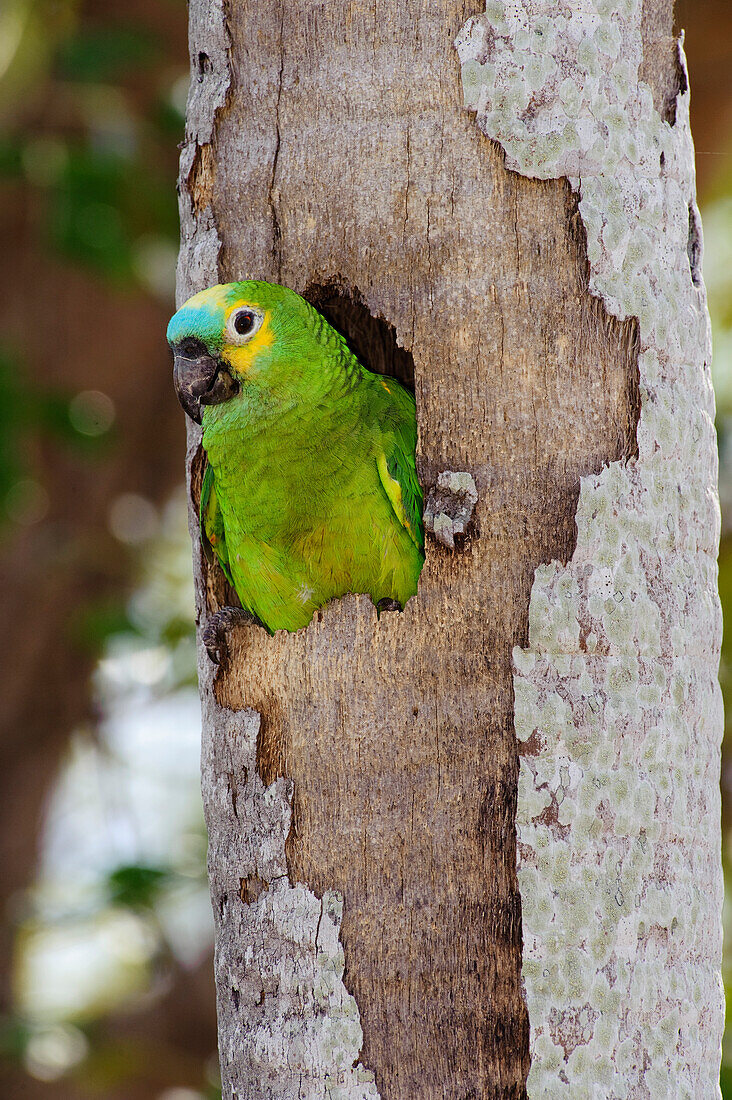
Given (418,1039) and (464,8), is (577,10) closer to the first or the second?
(464,8)

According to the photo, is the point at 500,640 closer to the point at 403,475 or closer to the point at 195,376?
the point at 403,475

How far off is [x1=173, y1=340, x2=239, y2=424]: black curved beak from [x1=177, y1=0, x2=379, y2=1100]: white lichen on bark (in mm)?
198

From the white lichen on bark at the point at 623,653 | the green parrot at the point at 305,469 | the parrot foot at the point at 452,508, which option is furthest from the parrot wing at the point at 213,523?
the white lichen on bark at the point at 623,653

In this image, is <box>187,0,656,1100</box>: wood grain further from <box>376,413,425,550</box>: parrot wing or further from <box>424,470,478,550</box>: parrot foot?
<box>376,413,425,550</box>: parrot wing

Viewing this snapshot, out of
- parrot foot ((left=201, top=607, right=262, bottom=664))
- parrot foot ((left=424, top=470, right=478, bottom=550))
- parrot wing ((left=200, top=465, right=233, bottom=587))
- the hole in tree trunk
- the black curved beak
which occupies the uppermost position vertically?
the hole in tree trunk

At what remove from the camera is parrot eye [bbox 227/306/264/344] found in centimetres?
209

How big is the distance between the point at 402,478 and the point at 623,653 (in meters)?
0.82

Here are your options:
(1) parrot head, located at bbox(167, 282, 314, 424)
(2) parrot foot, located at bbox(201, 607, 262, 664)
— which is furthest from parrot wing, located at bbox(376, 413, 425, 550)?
(2) parrot foot, located at bbox(201, 607, 262, 664)

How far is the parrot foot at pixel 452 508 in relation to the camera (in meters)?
1.78

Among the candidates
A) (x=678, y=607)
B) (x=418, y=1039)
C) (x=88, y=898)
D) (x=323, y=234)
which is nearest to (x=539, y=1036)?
(x=418, y=1039)

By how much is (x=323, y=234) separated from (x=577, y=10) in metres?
0.59

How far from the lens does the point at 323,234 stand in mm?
1935

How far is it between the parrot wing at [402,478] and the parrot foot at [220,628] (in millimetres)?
434

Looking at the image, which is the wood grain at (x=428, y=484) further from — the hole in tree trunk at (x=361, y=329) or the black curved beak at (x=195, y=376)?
the black curved beak at (x=195, y=376)
